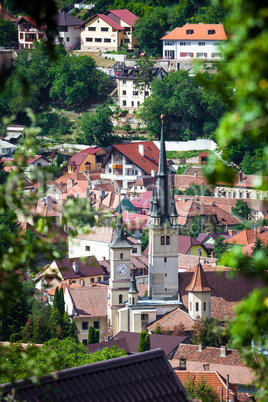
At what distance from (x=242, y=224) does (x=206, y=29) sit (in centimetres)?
2519

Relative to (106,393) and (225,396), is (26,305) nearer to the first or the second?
(225,396)

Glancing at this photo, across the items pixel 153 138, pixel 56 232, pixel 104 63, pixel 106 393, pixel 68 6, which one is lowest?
pixel 106 393

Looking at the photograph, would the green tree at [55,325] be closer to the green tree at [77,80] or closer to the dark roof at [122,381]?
the dark roof at [122,381]

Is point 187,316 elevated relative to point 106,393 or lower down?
lower down

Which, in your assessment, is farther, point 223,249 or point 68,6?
point 68,6

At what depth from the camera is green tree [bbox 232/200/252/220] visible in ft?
250

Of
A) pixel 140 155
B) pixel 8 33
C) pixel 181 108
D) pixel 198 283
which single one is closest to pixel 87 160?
pixel 140 155

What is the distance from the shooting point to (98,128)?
3410 inches

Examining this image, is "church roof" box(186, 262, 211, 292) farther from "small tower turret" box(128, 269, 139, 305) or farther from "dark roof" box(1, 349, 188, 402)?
"dark roof" box(1, 349, 188, 402)

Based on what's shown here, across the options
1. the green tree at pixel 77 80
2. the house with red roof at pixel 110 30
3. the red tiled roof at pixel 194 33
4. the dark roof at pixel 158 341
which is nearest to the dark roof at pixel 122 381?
the dark roof at pixel 158 341

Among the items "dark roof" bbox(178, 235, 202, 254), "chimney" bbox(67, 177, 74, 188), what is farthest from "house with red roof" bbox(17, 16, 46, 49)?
"dark roof" bbox(178, 235, 202, 254)

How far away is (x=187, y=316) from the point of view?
50.3m

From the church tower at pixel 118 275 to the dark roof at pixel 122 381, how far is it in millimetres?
40875

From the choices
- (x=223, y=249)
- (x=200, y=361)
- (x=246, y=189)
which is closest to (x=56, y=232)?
(x=200, y=361)
